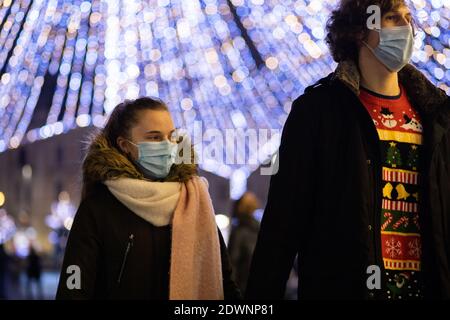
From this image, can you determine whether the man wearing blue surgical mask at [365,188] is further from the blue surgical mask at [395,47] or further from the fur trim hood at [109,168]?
the fur trim hood at [109,168]

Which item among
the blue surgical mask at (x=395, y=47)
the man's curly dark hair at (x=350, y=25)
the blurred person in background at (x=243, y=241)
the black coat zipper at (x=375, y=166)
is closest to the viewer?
the black coat zipper at (x=375, y=166)

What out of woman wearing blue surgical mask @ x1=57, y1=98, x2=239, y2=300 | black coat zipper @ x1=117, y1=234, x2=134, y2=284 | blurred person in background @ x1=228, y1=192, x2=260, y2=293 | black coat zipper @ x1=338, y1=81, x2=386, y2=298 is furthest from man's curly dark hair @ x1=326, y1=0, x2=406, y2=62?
blurred person in background @ x1=228, y1=192, x2=260, y2=293

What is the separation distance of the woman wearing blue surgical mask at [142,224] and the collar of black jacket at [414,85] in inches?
31.4

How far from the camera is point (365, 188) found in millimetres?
3760

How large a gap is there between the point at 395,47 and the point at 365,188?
0.61 meters

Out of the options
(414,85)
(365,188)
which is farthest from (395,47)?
(365,188)

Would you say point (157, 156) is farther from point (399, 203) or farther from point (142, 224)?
point (399, 203)

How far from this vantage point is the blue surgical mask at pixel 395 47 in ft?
12.9

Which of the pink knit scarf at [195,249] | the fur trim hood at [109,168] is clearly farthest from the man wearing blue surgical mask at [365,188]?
the fur trim hood at [109,168]
